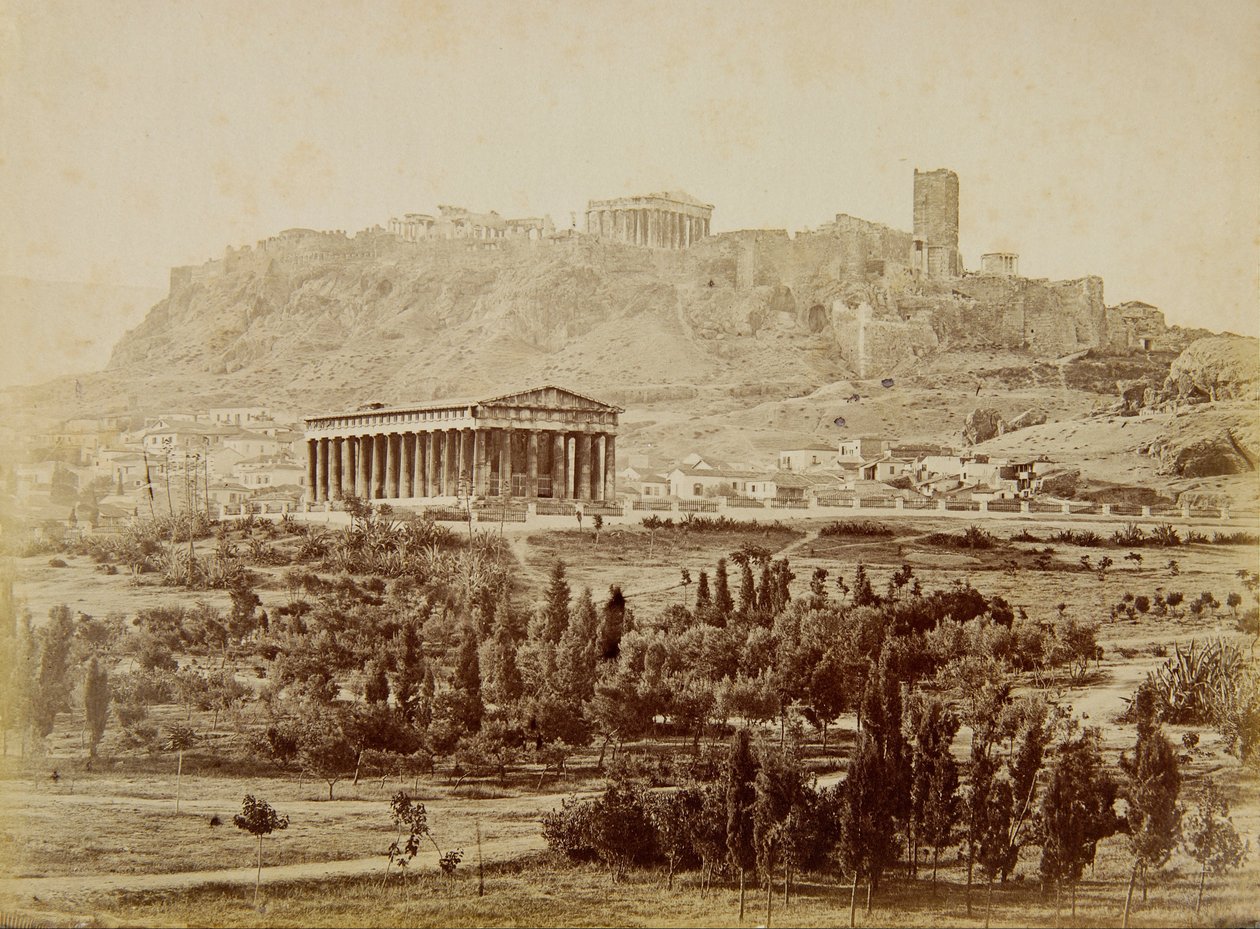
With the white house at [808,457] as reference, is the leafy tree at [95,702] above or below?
below

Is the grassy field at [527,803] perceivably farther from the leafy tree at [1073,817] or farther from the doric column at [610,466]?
the doric column at [610,466]

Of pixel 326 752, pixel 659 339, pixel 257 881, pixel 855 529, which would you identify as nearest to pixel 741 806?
pixel 855 529

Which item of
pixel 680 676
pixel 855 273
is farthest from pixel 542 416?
pixel 855 273

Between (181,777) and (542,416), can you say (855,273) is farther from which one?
(181,777)

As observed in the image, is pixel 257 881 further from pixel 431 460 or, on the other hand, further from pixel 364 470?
pixel 364 470

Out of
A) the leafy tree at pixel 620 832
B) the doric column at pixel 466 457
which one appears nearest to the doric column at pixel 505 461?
the doric column at pixel 466 457

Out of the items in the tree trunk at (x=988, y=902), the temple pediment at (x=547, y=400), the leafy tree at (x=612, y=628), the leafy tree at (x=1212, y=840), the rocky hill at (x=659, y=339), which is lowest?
the tree trunk at (x=988, y=902)
